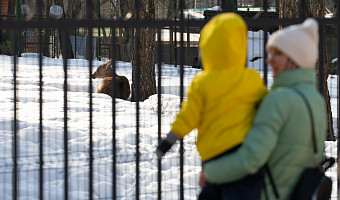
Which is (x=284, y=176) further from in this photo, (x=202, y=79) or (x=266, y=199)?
(x=202, y=79)

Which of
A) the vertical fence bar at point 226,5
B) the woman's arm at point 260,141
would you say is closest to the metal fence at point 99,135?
the vertical fence bar at point 226,5

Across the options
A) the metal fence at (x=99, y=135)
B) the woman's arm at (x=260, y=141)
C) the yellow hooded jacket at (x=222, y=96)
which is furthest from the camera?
the metal fence at (x=99, y=135)

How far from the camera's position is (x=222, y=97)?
296 cm

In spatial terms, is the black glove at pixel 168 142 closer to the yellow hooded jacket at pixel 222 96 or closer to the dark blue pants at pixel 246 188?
the yellow hooded jacket at pixel 222 96

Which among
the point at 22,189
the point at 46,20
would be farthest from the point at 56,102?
the point at 46,20

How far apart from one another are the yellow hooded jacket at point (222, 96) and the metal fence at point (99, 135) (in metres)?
1.44

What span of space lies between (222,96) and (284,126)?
1.07 ft

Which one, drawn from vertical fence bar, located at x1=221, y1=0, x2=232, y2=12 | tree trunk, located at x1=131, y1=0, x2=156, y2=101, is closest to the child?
vertical fence bar, located at x1=221, y1=0, x2=232, y2=12

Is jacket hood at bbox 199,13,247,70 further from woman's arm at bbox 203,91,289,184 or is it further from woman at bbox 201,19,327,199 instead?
woman's arm at bbox 203,91,289,184

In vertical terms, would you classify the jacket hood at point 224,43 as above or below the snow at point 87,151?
above

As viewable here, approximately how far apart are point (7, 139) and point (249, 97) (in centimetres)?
474

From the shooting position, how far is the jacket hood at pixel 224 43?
2.96 metres

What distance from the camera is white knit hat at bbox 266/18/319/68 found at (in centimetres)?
296

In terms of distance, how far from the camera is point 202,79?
9.83 feet
